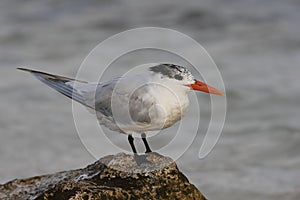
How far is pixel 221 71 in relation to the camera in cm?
1155

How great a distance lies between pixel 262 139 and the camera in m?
9.48

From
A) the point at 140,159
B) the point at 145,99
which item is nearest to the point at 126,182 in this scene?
the point at 140,159

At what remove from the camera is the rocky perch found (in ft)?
15.5

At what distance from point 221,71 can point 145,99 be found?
702 cm

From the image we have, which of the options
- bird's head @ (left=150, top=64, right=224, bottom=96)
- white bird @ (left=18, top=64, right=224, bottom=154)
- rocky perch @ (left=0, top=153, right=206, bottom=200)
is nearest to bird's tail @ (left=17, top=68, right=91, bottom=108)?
white bird @ (left=18, top=64, right=224, bottom=154)

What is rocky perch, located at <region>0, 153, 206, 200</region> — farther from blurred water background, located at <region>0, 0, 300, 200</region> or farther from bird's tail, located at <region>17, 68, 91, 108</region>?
blurred water background, located at <region>0, 0, 300, 200</region>

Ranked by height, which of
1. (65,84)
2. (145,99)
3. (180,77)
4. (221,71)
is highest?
(221,71)

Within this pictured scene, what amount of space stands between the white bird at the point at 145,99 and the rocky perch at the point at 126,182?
24cm

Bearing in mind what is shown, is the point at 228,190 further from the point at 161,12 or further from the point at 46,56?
the point at 161,12

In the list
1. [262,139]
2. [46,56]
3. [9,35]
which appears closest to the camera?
[262,139]

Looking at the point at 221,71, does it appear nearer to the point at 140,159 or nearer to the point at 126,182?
the point at 140,159

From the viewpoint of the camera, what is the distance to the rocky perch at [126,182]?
15.5 feet

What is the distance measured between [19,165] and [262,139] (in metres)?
3.27

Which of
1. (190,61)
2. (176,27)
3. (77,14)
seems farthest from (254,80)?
(77,14)
